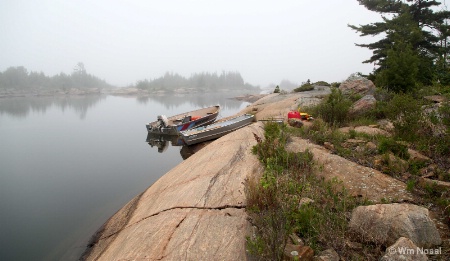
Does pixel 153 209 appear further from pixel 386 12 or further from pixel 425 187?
pixel 386 12

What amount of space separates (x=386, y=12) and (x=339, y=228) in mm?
25836

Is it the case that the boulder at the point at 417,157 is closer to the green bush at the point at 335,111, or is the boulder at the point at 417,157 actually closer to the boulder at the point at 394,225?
the boulder at the point at 394,225

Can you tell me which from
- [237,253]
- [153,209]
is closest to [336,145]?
[237,253]

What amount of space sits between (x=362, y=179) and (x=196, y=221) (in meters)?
3.87

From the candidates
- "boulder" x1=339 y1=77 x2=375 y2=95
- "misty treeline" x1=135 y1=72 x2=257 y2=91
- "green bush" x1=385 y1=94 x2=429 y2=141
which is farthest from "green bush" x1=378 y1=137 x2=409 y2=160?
"misty treeline" x1=135 y1=72 x2=257 y2=91

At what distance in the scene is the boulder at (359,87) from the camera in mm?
16891

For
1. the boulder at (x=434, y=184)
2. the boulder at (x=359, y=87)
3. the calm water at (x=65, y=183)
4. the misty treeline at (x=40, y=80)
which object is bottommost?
the calm water at (x=65, y=183)

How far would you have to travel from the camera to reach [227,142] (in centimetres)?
1027

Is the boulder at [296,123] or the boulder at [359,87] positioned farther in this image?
the boulder at [359,87]

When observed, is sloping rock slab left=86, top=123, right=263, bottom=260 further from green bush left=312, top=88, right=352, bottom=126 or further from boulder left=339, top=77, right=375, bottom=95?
boulder left=339, top=77, right=375, bottom=95

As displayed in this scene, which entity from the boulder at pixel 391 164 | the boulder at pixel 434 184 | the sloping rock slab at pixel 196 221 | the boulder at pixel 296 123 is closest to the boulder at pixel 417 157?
the boulder at pixel 391 164

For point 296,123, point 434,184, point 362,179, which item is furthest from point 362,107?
point 434,184

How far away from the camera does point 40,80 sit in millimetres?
119188

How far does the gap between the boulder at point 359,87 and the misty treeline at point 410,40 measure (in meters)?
1.09
